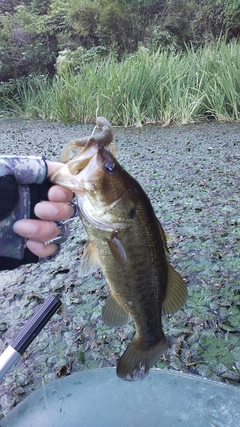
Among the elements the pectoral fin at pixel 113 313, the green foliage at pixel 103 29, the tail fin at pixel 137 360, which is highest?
the pectoral fin at pixel 113 313

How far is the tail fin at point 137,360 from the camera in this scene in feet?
4.08

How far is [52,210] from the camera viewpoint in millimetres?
1227

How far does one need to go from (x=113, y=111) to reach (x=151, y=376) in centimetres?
635

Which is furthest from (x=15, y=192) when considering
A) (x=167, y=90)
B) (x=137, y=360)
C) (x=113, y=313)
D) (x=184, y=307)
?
(x=167, y=90)

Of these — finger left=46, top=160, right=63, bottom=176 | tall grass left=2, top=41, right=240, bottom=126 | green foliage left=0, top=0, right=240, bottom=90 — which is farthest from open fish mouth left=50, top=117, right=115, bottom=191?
green foliage left=0, top=0, right=240, bottom=90

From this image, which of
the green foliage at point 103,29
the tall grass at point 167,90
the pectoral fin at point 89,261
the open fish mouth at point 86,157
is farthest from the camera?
the green foliage at point 103,29

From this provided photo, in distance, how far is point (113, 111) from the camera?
748 centimetres

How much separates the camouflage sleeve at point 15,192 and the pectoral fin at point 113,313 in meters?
0.32

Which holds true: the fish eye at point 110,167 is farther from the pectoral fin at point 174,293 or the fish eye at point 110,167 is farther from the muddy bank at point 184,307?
the muddy bank at point 184,307

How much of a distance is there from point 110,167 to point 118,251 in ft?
0.75

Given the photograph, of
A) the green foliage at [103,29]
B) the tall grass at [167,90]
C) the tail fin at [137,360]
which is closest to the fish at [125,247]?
the tail fin at [137,360]

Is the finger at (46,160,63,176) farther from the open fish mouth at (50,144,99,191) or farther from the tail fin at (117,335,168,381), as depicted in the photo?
the tail fin at (117,335,168,381)

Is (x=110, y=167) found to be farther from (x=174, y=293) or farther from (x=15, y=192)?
(x=174, y=293)

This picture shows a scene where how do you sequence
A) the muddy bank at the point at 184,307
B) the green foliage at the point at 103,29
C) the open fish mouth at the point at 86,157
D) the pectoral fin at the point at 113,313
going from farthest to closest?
the green foliage at the point at 103,29 < the muddy bank at the point at 184,307 < the pectoral fin at the point at 113,313 < the open fish mouth at the point at 86,157
